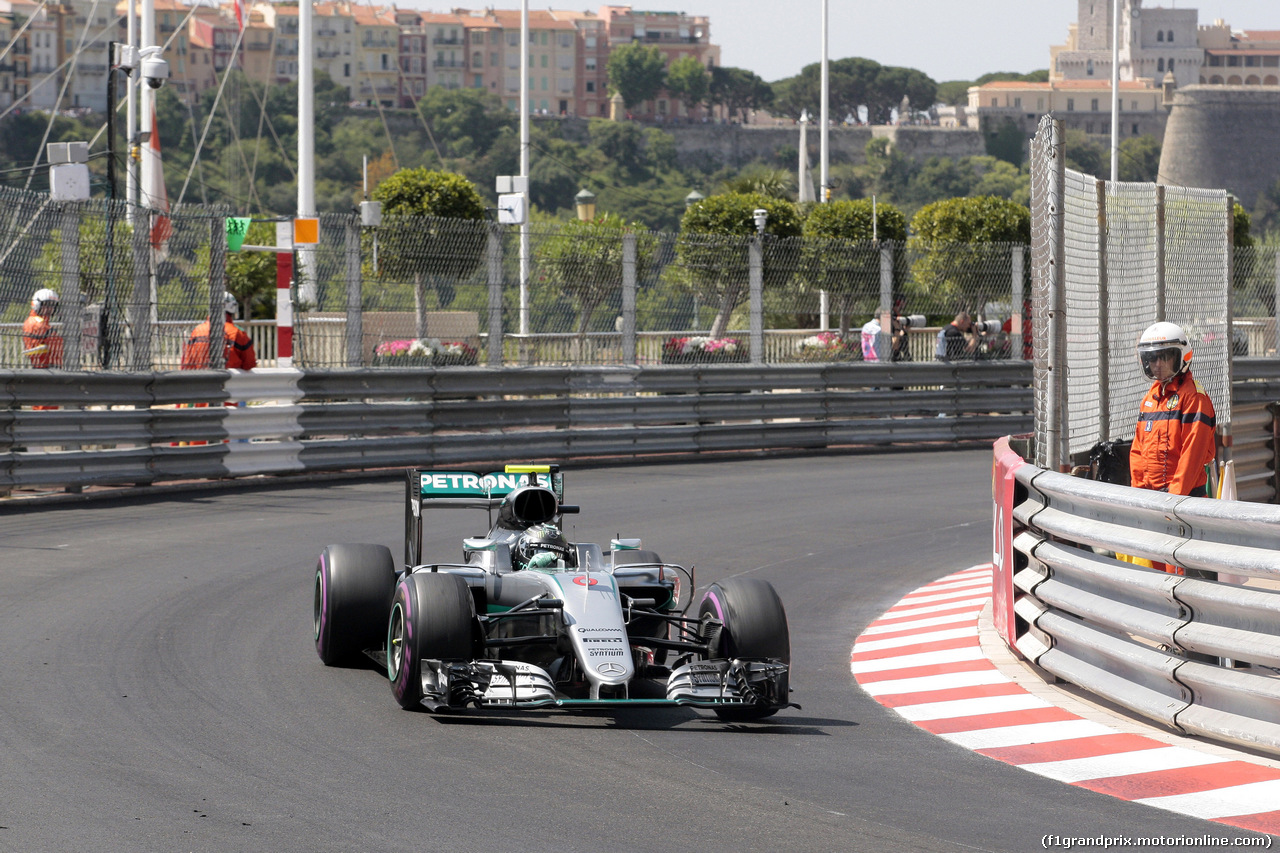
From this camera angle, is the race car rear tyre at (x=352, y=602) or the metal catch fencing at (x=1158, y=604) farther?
the race car rear tyre at (x=352, y=602)

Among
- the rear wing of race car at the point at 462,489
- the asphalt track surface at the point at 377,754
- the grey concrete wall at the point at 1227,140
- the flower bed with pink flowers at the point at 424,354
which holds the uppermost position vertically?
the grey concrete wall at the point at 1227,140

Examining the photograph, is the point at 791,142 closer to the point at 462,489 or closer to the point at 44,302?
the point at 44,302

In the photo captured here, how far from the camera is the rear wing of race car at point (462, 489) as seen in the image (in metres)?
7.75

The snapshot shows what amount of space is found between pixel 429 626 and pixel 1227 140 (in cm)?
15609

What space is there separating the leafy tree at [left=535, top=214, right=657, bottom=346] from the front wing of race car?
Result: 10.5 metres

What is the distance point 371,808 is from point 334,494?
9331 mm

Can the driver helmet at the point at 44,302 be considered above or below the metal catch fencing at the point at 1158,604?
above

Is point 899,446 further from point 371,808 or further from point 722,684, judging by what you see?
point 371,808

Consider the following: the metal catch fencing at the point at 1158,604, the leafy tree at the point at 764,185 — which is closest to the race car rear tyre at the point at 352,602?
the metal catch fencing at the point at 1158,604

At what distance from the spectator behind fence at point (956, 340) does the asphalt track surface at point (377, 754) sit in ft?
32.3

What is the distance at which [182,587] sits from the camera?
31.7 feet

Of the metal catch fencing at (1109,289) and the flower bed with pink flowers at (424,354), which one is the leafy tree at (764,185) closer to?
the flower bed with pink flowers at (424,354)

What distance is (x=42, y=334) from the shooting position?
13664 millimetres

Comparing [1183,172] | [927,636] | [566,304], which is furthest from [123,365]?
[1183,172]
